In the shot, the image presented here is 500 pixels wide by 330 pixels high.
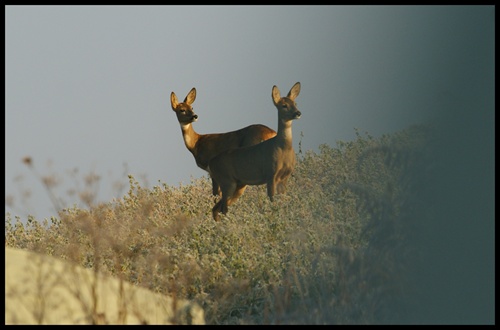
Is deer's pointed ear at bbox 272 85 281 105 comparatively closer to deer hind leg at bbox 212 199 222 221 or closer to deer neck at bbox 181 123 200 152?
deer hind leg at bbox 212 199 222 221

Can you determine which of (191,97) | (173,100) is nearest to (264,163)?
(191,97)

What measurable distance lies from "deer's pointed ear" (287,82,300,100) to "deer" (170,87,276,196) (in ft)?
4.32

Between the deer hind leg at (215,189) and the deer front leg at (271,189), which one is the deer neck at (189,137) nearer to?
the deer hind leg at (215,189)

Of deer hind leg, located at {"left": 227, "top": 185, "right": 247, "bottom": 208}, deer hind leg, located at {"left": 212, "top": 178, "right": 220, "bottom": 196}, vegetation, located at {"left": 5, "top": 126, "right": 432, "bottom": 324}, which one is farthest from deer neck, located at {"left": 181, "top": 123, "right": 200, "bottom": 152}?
deer hind leg, located at {"left": 227, "top": 185, "right": 247, "bottom": 208}

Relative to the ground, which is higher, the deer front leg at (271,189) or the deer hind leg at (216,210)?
the deer front leg at (271,189)

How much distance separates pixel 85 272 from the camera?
5535mm

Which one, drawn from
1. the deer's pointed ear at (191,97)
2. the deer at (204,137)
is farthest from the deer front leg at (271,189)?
the deer's pointed ear at (191,97)

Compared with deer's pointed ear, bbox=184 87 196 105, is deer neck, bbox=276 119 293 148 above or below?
below

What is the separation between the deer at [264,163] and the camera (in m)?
11.9

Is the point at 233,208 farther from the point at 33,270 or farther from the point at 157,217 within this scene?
the point at 33,270

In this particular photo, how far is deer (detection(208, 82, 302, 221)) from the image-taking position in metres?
11.9

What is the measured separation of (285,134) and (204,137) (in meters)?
2.54

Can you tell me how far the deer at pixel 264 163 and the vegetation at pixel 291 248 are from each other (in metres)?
0.31
